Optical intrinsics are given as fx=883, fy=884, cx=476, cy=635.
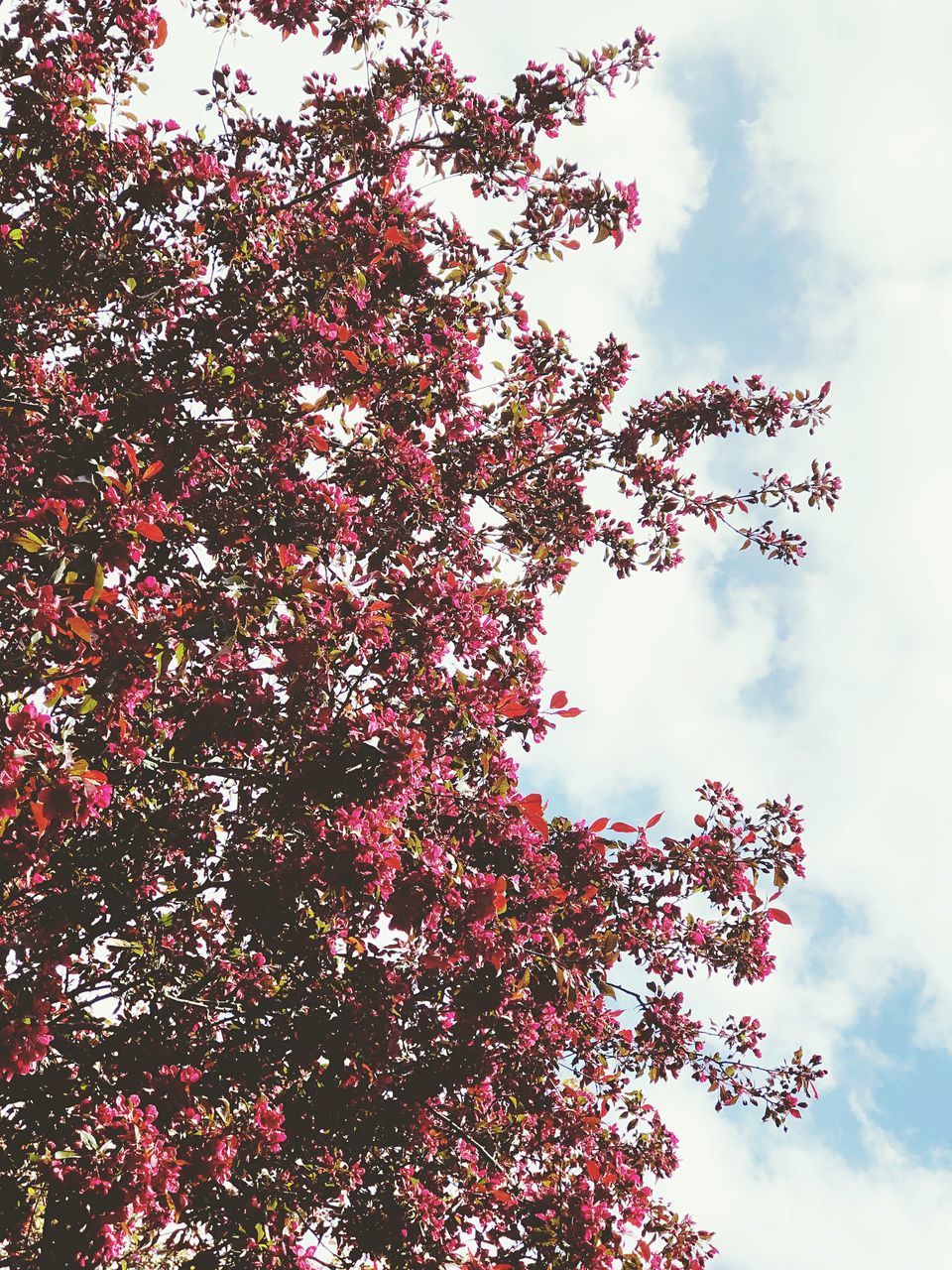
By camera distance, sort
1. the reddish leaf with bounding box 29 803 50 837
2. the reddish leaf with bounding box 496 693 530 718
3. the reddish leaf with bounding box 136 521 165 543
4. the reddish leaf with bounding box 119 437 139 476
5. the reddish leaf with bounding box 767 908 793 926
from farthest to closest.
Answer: the reddish leaf with bounding box 767 908 793 926 < the reddish leaf with bounding box 496 693 530 718 < the reddish leaf with bounding box 119 437 139 476 < the reddish leaf with bounding box 136 521 165 543 < the reddish leaf with bounding box 29 803 50 837

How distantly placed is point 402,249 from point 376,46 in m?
1.24

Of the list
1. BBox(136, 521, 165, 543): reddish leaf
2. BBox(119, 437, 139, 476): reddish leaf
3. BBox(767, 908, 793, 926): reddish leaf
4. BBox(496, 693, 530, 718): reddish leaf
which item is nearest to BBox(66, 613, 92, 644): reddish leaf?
BBox(136, 521, 165, 543): reddish leaf

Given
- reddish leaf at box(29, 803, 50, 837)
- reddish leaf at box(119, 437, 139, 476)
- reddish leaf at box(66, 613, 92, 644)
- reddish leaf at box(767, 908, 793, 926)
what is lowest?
reddish leaf at box(29, 803, 50, 837)

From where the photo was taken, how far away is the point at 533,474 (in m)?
7.27

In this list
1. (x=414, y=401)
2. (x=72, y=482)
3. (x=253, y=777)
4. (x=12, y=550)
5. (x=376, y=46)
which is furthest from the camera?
(x=414, y=401)

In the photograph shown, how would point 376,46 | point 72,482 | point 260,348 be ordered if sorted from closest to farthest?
point 72,482 → point 260,348 → point 376,46

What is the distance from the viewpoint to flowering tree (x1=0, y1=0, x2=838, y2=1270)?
432 cm

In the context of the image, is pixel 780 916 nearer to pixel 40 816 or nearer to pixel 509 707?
pixel 509 707

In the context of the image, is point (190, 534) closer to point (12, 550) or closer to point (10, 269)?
point (12, 550)

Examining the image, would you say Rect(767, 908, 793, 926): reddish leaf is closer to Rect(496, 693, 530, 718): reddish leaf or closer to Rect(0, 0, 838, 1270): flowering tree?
Rect(0, 0, 838, 1270): flowering tree

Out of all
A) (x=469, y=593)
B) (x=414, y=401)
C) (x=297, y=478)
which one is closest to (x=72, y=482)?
(x=297, y=478)

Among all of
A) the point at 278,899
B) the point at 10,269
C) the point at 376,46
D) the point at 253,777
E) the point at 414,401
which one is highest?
the point at 376,46

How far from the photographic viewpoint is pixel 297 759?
170 inches

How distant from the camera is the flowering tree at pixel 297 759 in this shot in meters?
4.32
